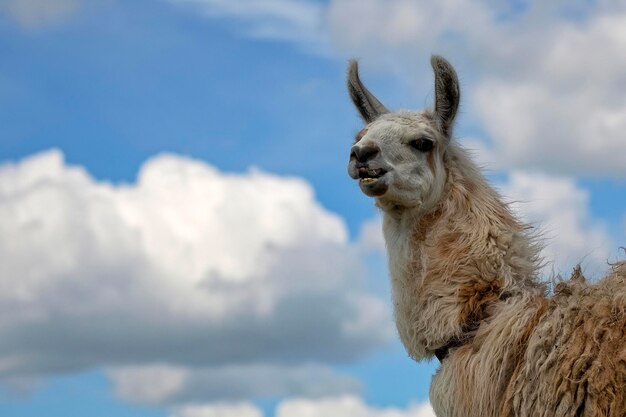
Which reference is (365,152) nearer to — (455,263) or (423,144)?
(423,144)

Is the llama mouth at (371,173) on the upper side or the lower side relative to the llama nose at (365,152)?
lower

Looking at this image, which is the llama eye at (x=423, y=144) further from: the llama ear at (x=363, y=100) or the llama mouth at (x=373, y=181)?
the llama ear at (x=363, y=100)

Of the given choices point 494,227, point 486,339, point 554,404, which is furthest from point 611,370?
point 494,227

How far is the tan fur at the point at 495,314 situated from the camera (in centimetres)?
612

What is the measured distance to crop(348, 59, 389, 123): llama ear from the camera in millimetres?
7977

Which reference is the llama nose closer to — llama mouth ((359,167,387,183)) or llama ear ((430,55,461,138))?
llama mouth ((359,167,387,183))

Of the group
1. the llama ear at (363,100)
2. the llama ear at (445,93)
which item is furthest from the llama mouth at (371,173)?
the llama ear at (363,100)

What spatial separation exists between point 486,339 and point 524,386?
423mm

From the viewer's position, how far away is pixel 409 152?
7.16 meters

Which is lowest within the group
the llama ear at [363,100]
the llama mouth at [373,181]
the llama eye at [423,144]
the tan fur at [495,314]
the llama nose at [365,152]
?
the tan fur at [495,314]

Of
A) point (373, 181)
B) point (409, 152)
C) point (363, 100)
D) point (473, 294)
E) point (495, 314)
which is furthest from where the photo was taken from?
point (363, 100)

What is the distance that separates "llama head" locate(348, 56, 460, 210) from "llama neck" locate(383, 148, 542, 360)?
0.44 feet

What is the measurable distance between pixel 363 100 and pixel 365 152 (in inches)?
43.3

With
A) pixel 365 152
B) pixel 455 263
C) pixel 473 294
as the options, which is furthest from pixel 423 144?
pixel 473 294
